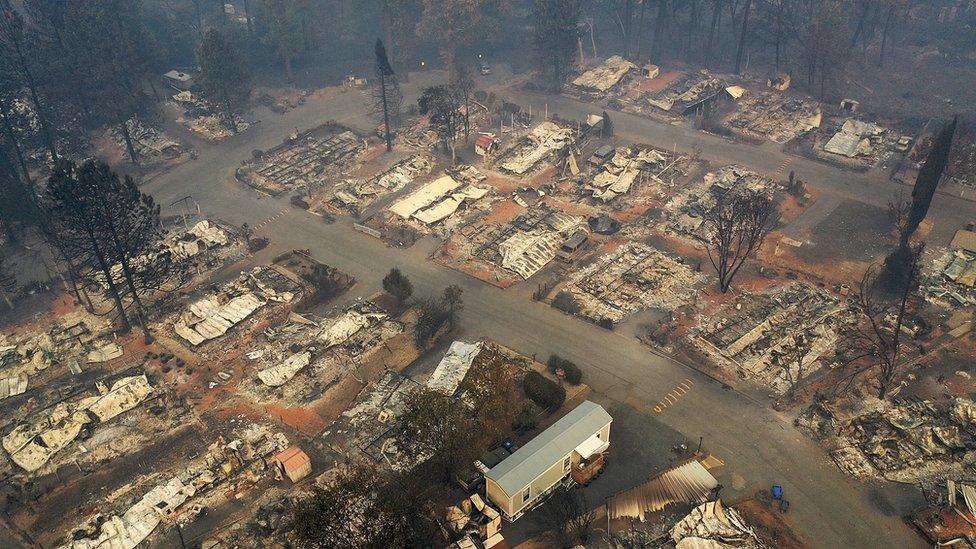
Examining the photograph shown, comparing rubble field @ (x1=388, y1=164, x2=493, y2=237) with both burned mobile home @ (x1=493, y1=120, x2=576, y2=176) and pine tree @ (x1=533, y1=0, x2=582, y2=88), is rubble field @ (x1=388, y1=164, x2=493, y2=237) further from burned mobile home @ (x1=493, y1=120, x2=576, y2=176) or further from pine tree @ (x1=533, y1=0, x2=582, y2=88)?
pine tree @ (x1=533, y1=0, x2=582, y2=88)

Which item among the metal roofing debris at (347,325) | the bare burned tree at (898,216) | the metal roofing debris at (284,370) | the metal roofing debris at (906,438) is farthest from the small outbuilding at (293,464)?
the bare burned tree at (898,216)

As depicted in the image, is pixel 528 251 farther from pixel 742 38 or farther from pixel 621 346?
pixel 742 38

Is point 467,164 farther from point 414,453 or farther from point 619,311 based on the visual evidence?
point 414,453

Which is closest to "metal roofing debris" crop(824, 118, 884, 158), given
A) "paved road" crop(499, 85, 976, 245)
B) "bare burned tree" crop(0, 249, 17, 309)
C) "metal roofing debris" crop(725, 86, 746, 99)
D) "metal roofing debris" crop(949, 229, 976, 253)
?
"paved road" crop(499, 85, 976, 245)

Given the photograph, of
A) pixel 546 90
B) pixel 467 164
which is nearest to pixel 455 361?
pixel 467 164

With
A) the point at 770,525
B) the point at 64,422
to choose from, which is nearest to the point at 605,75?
the point at 770,525

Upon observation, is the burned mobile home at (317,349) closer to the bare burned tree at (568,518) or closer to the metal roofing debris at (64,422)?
the metal roofing debris at (64,422)
